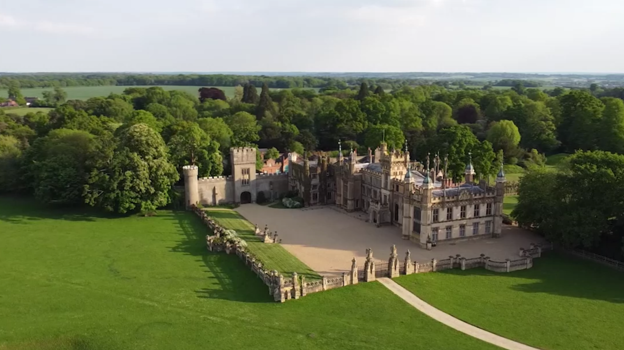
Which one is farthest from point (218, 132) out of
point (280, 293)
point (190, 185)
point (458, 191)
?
point (280, 293)

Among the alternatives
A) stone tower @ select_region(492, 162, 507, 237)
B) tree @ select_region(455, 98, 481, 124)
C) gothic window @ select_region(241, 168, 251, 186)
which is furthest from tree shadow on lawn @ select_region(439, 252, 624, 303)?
tree @ select_region(455, 98, 481, 124)

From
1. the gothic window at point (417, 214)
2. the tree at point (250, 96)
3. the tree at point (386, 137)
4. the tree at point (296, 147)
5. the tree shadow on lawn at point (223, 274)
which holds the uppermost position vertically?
the tree at point (250, 96)

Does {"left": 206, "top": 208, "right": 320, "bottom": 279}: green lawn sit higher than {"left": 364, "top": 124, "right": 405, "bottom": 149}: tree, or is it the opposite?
{"left": 364, "top": 124, "right": 405, "bottom": 149}: tree

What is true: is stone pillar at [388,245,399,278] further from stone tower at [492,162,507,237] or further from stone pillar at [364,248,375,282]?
stone tower at [492,162,507,237]

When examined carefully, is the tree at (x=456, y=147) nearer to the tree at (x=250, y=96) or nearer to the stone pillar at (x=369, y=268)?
the stone pillar at (x=369, y=268)

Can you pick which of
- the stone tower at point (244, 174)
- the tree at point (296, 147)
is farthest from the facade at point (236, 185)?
the tree at point (296, 147)

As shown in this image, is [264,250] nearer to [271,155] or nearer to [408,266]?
[408,266]
